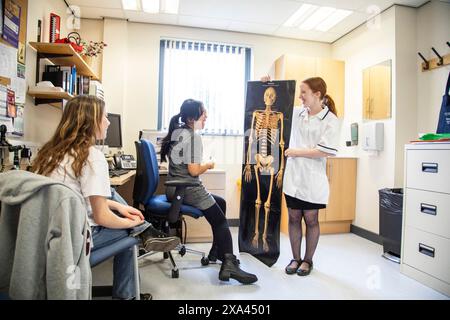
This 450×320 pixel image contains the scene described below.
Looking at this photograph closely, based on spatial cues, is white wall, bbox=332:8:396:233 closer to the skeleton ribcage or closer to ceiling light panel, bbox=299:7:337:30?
ceiling light panel, bbox=299:7:337:30

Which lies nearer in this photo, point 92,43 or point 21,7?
point 21,7

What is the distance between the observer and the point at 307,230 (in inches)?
81.9

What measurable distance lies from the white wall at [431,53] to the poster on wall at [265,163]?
1.47m

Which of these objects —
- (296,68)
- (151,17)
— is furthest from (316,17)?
(151,17)

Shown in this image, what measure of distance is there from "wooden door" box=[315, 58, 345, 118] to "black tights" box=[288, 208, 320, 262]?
6.31ft

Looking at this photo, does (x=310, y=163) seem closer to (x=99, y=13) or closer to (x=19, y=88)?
(x=19, y=88)

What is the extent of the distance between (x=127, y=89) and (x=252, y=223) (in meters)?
2.16

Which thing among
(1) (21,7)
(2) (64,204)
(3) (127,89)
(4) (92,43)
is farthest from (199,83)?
(2) (64,204)

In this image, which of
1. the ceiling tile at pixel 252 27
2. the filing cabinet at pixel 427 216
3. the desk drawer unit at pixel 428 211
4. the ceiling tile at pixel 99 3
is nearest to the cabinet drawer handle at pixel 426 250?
the filing cabinet at pixel 427 216

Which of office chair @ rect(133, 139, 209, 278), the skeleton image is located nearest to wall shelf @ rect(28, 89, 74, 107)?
office chair @ rect(133, 139, 209, 278)

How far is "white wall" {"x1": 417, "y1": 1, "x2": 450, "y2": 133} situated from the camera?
2457 mm

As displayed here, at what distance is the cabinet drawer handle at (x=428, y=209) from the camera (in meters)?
1.82

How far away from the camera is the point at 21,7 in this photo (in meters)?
1.84
